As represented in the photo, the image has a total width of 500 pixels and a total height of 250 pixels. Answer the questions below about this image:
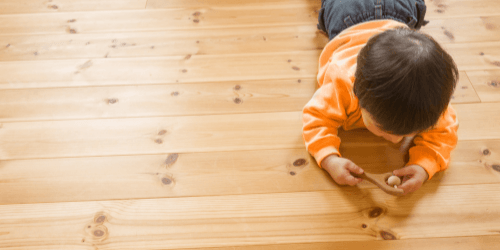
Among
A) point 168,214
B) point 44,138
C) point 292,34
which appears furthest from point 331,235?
point 44,138

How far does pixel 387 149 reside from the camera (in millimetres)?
816

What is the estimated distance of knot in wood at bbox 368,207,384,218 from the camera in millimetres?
727

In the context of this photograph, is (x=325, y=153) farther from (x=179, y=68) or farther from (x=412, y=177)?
(x=179, y=68)

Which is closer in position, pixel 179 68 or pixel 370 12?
pixel 370 12

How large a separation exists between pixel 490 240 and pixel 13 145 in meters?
1.11

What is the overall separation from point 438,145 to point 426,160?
0.04m

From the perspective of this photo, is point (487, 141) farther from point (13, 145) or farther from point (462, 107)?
point (13, 145)

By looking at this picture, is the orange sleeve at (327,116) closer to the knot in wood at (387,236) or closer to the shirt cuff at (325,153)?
the shirt cuff at (325,153)

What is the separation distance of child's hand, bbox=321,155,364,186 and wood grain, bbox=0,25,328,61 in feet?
1.36

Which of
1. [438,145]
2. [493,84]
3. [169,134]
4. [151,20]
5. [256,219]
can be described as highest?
[151,20]

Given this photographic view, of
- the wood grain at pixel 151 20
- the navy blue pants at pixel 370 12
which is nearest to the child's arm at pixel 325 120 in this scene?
the navy blue pants at pixel 370 12

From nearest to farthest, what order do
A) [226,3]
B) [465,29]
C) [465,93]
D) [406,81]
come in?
1. [406,81]
2. [465,93]
3. [465,29]
4. [226,3]

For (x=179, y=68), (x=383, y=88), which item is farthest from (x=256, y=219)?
(x=179, y=68)

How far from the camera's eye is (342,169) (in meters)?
0.74
